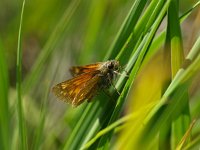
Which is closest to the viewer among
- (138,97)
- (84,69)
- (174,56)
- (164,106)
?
(138,97)

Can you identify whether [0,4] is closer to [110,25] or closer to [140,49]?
[110,25]

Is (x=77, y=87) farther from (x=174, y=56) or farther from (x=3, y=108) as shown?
(x=174, y=56)

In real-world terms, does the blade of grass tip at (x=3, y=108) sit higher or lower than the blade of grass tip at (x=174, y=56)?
higher

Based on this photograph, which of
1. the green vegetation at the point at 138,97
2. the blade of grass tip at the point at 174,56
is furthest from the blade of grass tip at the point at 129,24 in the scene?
the blade of grass tip at the point at 174,56

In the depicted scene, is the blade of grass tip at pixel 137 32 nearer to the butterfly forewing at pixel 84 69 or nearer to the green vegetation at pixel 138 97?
the green vegetation at pixel 138 97

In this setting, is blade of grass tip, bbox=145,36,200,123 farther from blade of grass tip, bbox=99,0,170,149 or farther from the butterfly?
the butterfly

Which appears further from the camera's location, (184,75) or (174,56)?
(174,56)

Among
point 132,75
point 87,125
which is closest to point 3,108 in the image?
point 87,125
